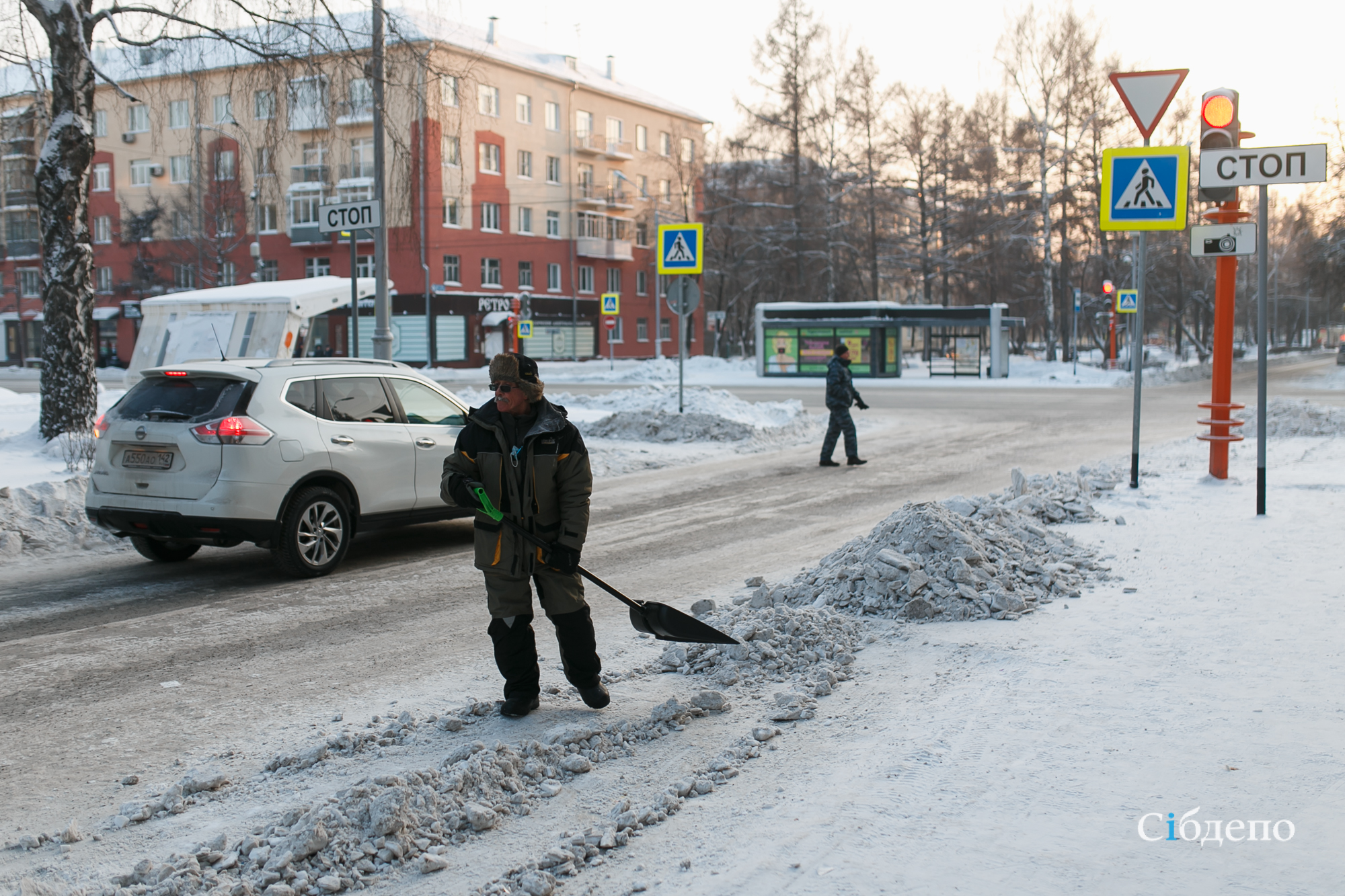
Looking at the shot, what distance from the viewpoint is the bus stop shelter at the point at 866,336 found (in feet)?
142

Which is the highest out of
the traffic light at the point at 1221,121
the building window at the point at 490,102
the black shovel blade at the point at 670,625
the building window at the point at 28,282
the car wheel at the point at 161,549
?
the building window at the point at 490,102

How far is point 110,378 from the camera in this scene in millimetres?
43250

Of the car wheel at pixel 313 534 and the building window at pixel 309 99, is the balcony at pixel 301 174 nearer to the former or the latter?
the building window at pixel 309 99

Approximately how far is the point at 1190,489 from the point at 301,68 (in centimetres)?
1106

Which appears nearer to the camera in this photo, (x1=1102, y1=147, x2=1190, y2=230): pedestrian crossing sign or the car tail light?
the car tail light

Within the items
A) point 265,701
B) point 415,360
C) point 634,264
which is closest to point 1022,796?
point 265,701

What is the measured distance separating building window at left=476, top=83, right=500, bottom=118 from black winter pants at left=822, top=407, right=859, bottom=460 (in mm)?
42950

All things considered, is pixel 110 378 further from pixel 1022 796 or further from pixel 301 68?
pixel 1022 796

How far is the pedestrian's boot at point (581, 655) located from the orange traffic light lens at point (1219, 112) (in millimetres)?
7835

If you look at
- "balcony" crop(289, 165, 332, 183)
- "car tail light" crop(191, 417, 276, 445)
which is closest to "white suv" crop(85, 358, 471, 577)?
"car tail light" crop(191, 417, 276, 445)

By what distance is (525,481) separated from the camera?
4465 millimetres

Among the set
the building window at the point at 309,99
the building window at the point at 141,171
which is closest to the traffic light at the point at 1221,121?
the building window at the point at 309,99

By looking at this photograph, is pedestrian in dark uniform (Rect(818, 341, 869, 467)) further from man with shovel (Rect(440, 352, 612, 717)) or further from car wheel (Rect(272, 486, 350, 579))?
man with shovel (Rect(440, 352, 612, 717))

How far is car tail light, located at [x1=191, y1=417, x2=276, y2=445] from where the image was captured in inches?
288
